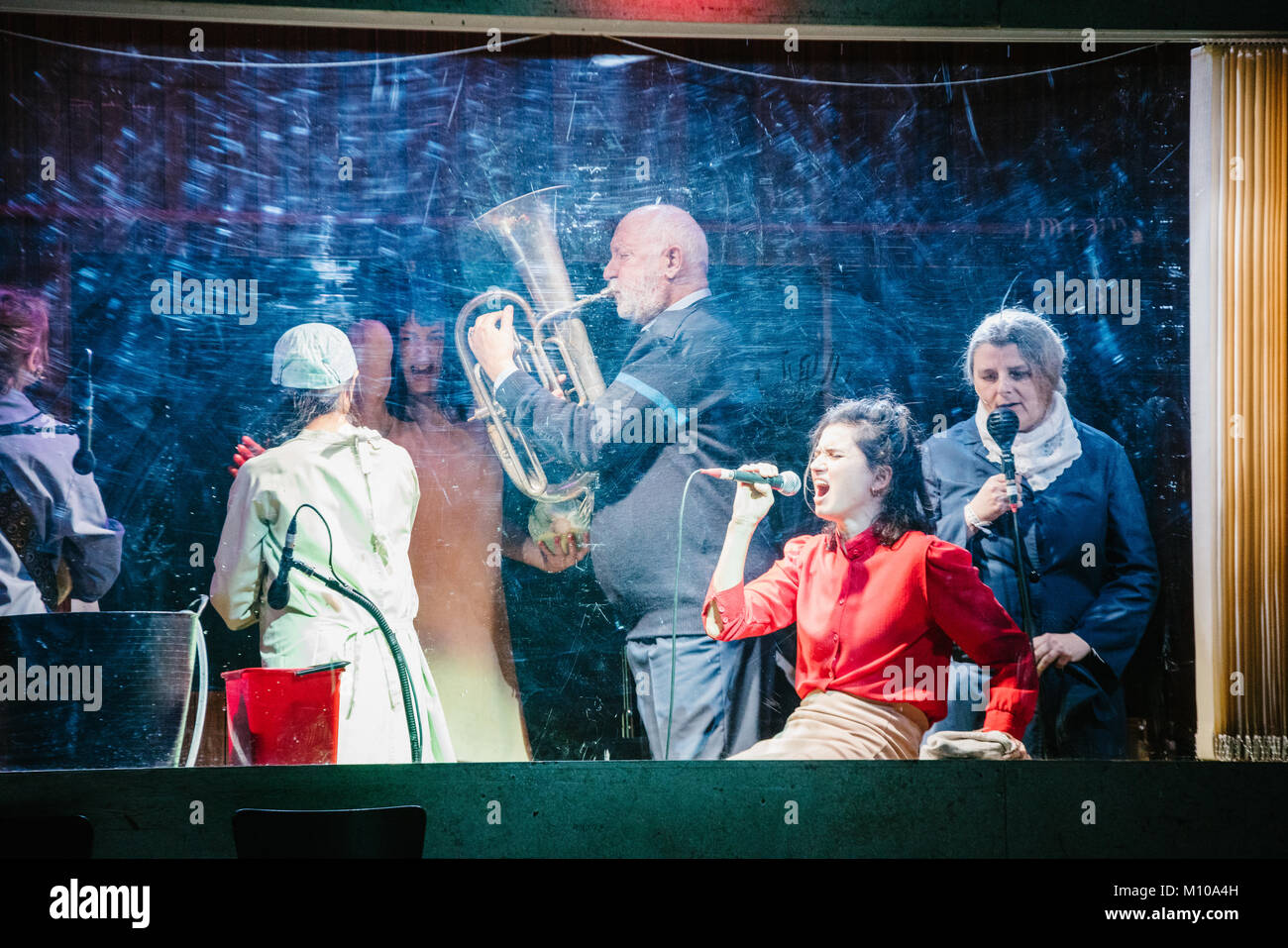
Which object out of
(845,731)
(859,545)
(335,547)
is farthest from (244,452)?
(845,731)

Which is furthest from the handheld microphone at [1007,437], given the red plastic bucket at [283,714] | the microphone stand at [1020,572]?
the red plastic bucket at [283,714]

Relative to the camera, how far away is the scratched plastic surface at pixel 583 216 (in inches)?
134

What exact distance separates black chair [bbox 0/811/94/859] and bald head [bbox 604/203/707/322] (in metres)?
2.33

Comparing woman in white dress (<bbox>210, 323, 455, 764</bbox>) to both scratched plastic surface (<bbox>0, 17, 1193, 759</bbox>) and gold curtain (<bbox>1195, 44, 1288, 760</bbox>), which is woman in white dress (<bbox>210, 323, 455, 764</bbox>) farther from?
gold curtain (<bbox>1195, 44, 1288, 760</bbox>)

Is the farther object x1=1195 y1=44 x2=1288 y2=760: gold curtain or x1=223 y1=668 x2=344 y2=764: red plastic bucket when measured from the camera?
x1=1195 y1=44 x2=1288 y2=760: gold curtain

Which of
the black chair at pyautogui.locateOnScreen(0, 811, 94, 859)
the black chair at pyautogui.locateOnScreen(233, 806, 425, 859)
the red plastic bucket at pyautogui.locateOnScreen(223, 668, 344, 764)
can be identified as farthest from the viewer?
the red plastic bucket at pyautogui.locateOnScreen(223, 668, 344, 764)

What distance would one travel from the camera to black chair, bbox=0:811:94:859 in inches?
114

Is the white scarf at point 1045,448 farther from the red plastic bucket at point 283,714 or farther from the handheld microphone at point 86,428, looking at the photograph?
the handheld microphone at point 86,428

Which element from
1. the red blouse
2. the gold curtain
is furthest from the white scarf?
the gold curtain

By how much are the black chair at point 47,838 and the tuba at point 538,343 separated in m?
1.66

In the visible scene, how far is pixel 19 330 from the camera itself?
3410 mm

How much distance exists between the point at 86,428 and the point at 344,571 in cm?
99

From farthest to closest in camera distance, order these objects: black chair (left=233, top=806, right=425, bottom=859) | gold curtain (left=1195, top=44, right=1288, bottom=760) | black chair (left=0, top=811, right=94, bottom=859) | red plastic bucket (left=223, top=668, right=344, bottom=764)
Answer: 1. gold curtain (left=1195, top=44, right=1288, bottom=760)
2. red plastic bucket (left=223, top=668, right=344, bottom=764)
3. black chair (left=0, top=811, right=94, bottom=859)
4. black chair (left=233, top=806, right=425, bottom=859)

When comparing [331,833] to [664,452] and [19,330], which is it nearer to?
[664,452]
